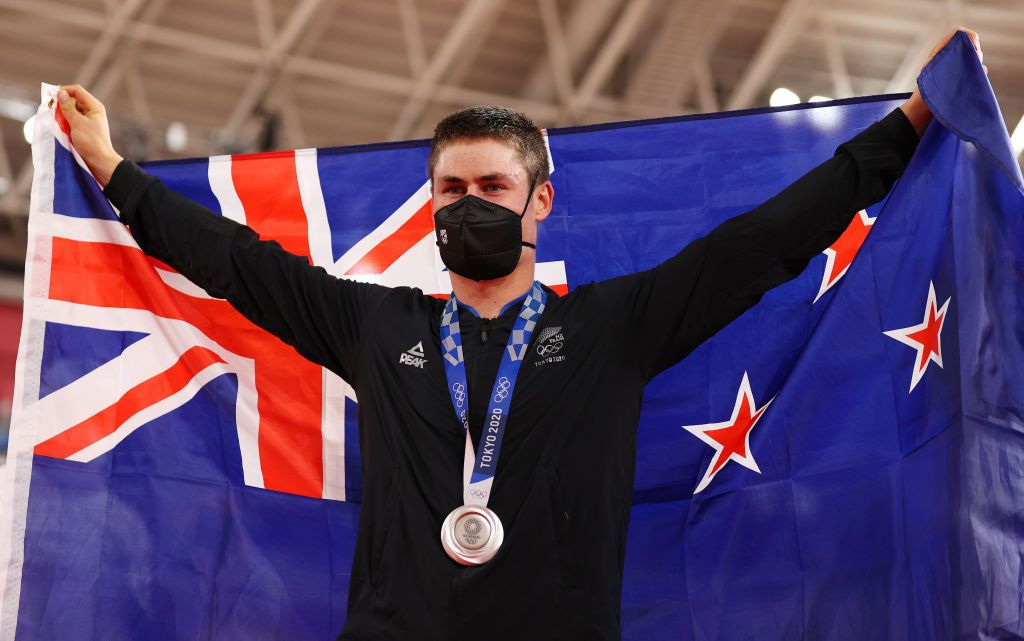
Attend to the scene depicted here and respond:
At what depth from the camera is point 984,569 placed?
2.44m

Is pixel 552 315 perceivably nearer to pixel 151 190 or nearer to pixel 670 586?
pixel 670 586

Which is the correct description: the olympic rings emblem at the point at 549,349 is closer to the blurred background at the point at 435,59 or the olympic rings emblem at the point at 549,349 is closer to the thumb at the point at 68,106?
the thumb at the point at 68,106

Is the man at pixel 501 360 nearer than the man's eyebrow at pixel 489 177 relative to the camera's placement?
Yes

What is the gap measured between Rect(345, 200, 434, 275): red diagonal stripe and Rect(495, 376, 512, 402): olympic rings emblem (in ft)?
3.71

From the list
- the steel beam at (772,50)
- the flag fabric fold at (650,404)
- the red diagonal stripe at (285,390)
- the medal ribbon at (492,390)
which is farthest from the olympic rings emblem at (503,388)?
the steel beam at (772,50)

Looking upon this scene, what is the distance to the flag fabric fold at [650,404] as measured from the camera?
8.56 feet

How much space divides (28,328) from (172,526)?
68cm

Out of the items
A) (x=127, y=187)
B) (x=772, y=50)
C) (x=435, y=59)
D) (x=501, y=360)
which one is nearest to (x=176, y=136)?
(x=435, y=59)

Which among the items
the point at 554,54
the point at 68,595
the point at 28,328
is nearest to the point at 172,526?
the point at 68,595

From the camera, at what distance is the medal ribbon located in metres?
2.20

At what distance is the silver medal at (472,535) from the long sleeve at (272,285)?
21.3 inches

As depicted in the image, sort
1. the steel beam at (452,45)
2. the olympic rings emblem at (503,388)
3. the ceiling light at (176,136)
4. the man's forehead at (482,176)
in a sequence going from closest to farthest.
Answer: the olympic rings emblem at (503,388), the man's forehead at (482,176), the steel beam at (452,45), the ceiling light at (176,136)

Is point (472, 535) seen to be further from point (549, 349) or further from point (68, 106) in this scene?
point (68, 106)

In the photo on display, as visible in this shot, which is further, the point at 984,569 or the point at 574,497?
the point at 984,569
